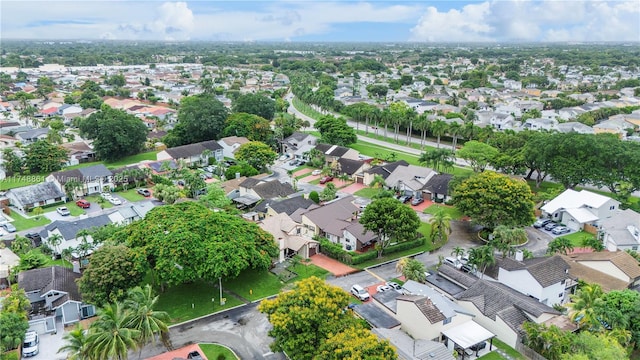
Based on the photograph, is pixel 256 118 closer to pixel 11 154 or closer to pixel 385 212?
pixel 11 154

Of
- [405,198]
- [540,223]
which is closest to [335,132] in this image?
[405,198]

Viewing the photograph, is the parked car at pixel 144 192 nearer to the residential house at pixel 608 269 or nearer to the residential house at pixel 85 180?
the residential house at pixel 85 180

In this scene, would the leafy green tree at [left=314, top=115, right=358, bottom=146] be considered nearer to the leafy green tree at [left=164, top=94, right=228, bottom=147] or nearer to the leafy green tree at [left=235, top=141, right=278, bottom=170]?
the leafy green tree at [left=235, top=141, right=278, bottom=170]

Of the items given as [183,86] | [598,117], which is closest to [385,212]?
[598,117]

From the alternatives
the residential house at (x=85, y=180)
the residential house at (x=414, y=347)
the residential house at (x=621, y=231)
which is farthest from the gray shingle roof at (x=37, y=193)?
the residential house at (x=621, y=231)

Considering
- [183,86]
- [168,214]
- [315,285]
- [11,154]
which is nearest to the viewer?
[315,285]

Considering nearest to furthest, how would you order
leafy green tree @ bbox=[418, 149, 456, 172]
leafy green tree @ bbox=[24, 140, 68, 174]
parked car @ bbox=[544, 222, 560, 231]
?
1. parked car @ bbox=[544, 222, 560, 231]
2. leafy green tree @ bbox=[418, 149, 456, 172]
3. leafy green tree @ bbox=[24, 140, 68, 174]

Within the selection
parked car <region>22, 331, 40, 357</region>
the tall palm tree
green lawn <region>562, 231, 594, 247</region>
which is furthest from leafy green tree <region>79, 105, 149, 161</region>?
green lawn <region>562, 231, 594, 247</region>
